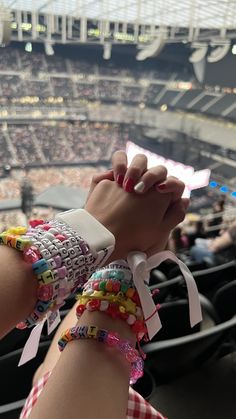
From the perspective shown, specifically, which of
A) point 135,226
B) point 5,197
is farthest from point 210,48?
point 135,226

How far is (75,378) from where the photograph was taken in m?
0.37

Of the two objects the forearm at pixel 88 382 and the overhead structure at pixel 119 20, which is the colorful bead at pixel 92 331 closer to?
the forearm at pixel 88 382

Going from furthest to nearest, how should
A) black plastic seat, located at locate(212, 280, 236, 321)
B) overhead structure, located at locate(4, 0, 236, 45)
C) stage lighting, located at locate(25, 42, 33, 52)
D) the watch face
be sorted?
stage lighting, located at locate(25, 42, 33, 52) < overhead structure, located at locate(4, 0, 236, 45) < the watch face < black plastic seat, located at locate(212, 280, 236, 321)

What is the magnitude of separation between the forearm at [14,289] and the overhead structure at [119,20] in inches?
296

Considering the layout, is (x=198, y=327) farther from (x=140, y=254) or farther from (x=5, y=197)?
(x=5, y=197)

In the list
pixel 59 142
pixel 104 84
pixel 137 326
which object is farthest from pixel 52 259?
pixel 104 84

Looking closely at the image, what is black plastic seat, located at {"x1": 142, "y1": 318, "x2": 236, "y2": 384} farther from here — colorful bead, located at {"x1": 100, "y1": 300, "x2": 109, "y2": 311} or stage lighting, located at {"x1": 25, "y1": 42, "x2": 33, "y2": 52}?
stage lighting, located at {"x1": 25, "y1": 42, "x2": 33, "y2": 52}

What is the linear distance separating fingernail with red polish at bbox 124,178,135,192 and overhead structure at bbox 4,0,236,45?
24.3 ft

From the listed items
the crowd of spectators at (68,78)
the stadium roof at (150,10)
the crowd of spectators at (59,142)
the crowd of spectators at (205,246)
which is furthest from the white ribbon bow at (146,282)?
the crowd of spectators at (68,78)

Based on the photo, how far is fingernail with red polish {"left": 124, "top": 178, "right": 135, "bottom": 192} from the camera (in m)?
0.44

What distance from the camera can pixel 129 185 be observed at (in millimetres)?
437

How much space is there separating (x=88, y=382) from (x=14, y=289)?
0.11m

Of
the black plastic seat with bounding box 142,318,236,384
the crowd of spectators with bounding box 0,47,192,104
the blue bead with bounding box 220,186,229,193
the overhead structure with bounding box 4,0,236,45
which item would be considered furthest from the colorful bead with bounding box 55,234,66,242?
the crowd of spectators with bounding box 0,47,192,104

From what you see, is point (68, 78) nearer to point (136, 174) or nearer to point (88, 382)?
point (136, 174)
